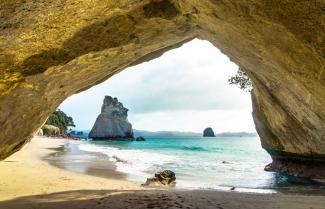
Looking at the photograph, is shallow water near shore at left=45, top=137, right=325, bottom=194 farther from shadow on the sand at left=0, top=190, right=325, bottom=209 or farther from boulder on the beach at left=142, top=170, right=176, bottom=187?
shadow on the sand at left=0, top=190, right=325, bottom=209

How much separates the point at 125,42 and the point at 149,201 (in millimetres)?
4491

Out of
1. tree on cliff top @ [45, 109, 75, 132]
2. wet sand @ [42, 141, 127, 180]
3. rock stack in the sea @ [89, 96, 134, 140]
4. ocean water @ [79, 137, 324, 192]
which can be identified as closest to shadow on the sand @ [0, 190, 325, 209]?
ocean water @ [79, 137, 324, 192]

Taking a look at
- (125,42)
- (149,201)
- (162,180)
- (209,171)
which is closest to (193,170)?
(209,171)

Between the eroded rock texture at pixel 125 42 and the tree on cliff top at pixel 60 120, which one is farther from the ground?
the tree on cliff top at pixel 60 120

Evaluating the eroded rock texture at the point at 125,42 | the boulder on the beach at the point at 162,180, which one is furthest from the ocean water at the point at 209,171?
the eroded rock texture at the point at 125,42

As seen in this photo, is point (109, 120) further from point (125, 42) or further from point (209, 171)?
point (125, 42)

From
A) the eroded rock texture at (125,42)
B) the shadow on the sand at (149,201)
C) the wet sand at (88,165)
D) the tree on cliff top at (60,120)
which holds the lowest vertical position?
the wet sand at (88,165)

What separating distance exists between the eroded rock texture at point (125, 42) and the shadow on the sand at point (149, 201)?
2.48 meters

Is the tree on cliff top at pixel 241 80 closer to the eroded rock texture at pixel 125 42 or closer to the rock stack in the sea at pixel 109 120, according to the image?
Result: the eroded rock texture at pixel 125 42

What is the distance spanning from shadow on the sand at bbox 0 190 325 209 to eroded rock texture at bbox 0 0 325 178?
248 centimetres

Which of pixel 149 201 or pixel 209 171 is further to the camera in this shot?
pixel 209 171

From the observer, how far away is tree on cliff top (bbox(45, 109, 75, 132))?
10610 centimetres

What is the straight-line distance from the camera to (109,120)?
111875 millimetres

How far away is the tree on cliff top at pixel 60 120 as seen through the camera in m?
106
